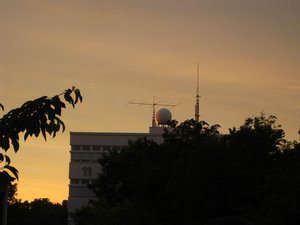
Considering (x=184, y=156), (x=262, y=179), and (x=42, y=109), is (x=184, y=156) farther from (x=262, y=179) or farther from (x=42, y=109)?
(x=42, y=109)

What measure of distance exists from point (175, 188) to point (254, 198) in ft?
16.6

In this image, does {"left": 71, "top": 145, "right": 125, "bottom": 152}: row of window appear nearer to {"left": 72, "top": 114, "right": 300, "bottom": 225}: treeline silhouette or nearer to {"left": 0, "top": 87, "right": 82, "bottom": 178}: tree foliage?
{"left": 72, "top": 114, "right": 300, "bottom": 225}: treeline silhouette

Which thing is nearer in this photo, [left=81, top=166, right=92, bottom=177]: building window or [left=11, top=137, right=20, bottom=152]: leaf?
[left=11, top=137, right=20, bottom=152]: leaf

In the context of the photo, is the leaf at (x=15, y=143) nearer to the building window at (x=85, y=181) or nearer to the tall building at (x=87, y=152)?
the tall building at (x=87, y=152)

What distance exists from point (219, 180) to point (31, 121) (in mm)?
36728

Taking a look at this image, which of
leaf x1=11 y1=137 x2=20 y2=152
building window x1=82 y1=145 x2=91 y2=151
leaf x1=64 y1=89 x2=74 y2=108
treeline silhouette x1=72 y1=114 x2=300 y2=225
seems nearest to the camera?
leaf x1=11 y1=137 x2=20 y2=152

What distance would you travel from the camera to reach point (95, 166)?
11869 cm

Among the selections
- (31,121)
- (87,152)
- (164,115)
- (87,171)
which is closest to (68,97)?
(31,121)

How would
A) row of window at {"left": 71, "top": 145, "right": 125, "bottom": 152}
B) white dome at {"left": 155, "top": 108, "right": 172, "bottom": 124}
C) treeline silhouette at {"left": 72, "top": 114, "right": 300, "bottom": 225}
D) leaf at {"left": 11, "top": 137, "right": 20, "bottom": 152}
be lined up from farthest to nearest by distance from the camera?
1. row of window at {"left": 71, "top": 145, "right": 125, "bottom": 152}
2. white dome at {"left": 155, "top": 108, "right": 172, "bottom": 124}
3. treeline silhouette at {"left": 72, "top": 114, "right": 300, "bottom": 225}
4. leaf at {"left": 11, "top": 137, "right": 20, "bottom": 152}

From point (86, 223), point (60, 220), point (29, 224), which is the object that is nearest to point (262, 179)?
point (86, 223)

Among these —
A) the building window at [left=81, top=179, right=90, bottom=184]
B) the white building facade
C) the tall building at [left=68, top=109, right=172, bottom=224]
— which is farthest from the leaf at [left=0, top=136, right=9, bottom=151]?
the building window at [left=81, top=179, right=90, bottom=184]

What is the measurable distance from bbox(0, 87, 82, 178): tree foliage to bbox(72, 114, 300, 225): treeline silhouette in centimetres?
2985

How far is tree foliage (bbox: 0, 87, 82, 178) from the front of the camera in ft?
24.1

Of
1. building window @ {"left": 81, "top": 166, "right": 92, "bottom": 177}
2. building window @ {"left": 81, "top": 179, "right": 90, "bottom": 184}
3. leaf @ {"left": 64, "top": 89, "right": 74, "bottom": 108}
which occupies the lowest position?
leaf @ {"left": 64, "top": 89, "right": 74, "bottom": 108}
